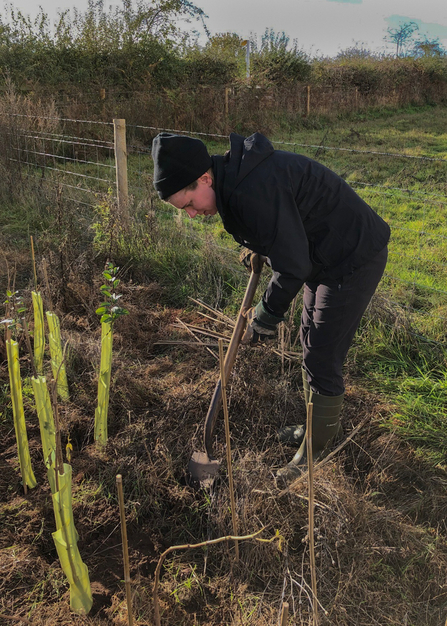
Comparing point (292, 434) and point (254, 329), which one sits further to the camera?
point (292, 434)

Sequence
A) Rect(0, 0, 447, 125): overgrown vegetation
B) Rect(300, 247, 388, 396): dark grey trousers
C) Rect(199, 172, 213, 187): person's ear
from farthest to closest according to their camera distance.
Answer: Rect(0, 0, 447, 125): overgrown vegetation, Rect(300, 247, 388, 396): dark grey trousers, Rect(199, 172, 213, 187): person's ear

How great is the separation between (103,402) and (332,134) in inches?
504

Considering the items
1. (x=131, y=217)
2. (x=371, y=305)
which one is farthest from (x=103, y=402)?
(x=131, y=217)

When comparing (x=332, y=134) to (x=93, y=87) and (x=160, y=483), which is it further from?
(x=160, y=483)

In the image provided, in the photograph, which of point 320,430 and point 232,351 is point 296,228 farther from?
point 320,430

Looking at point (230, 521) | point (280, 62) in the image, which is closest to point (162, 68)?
point (280, 62)

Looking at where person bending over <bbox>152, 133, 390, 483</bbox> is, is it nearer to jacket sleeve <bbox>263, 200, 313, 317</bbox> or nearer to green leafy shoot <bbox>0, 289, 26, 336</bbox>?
jacket sleeve <bbox>263, 200, 313, 317</bbox>

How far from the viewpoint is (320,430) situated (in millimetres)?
2402

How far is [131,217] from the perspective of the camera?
4805mm

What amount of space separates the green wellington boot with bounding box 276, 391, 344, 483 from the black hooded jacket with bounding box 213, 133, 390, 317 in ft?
1.82

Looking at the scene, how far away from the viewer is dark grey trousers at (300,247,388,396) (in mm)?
2098

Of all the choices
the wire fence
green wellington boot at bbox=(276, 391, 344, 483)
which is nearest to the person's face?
green wellington boot at bbox=(276, 391, 344, 483)

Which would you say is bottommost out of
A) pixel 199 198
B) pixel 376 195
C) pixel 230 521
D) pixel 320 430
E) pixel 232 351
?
pixel 230 521

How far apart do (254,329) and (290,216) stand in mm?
581
